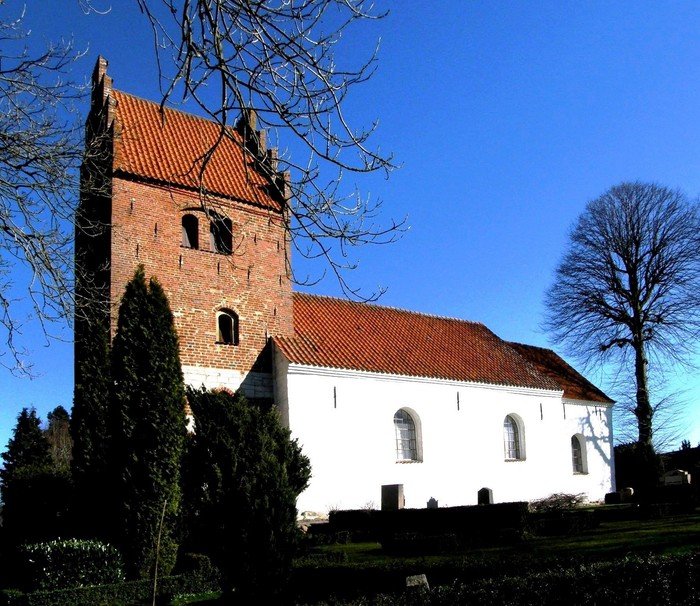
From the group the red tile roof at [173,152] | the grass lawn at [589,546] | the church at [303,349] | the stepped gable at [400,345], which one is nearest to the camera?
the grass lawn at [589,546]

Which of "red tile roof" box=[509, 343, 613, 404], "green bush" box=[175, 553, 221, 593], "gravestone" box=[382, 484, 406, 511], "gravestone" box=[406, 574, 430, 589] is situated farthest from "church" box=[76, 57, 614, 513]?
"gravestone" box=[406, 574, 430, 589]

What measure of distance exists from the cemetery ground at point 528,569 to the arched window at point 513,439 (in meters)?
6.78

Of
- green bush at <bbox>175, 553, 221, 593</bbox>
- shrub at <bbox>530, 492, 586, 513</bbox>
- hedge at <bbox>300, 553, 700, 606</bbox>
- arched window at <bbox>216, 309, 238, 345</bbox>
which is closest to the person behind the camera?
hedge at <bbox>300, 553, 700, 606</bbox>

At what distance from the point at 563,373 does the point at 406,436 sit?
32.8 feet

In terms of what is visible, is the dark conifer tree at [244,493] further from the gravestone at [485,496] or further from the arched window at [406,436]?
the arched window at [406,436]

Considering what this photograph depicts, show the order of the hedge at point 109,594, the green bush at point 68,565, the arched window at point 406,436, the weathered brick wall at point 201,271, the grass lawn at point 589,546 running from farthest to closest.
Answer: the arched window at point 406,436 < the weathered brick wall at point 201,271 < the green bush at point 68,565 < the hedge at point 109,594 < the grass lawn at point 589,546

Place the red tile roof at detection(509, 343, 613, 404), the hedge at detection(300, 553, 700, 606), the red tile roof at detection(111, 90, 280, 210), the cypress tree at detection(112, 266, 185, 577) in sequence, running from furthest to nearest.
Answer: the red tile roof at detection(509, 343, 613, 404)
the red tile roof at detection(111, 90, 280, 210)
the cypress tree at detection(112, 266, 185, 577)
the hedge at detection(300, 553, 700, 606)

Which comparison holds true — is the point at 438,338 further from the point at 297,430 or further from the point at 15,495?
the point at 15,495

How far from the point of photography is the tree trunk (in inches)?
1139

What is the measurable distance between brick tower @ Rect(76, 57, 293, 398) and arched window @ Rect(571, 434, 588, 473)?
41.6 feet

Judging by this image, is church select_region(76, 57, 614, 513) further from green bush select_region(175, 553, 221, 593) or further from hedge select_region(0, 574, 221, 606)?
hedge select_region(0, 574, 221, 606)

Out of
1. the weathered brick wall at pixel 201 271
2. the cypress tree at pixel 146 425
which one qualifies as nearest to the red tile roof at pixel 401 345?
the weathered brick wall at pixel 201 271

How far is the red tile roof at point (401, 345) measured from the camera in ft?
67.6

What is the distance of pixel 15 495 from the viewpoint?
19156 millimetres
